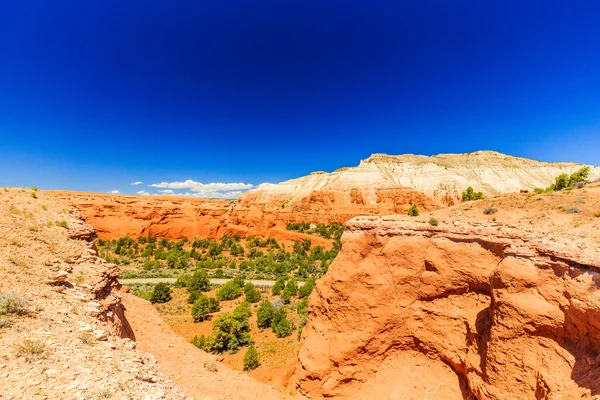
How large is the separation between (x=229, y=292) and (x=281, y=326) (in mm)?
10150

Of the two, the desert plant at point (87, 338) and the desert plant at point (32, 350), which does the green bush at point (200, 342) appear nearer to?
the desert plant at point (87, 338)

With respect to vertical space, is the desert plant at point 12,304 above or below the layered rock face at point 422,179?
below

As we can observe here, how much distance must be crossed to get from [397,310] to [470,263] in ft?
11.8

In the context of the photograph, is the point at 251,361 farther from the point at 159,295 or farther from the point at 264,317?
the point at 159,295

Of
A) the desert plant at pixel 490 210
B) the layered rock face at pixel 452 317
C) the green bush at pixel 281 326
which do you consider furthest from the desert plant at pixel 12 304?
the green bush at pixel 281 326

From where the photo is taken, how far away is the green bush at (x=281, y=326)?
22.2 meters

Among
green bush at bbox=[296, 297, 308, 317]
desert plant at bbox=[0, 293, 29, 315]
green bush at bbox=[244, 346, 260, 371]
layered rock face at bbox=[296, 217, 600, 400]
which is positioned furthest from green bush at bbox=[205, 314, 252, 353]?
desert plant at bbox=[0, 293, 29, 315]

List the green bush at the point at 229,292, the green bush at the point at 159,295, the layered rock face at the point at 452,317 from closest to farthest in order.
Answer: the layered rock face at the point at 452,317 < the green bush at the point at 159,295 < the green bush at the point at 229,292

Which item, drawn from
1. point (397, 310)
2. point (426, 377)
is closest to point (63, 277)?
point (397, 310)

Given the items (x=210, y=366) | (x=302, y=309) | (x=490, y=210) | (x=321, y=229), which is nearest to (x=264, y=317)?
(x=302, y=309)

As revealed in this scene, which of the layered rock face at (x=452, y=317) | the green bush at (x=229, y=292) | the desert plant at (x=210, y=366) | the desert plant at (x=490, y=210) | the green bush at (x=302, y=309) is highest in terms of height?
the desert plant at (x=490, y=210)

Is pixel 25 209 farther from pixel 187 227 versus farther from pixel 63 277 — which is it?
pixel 187 227

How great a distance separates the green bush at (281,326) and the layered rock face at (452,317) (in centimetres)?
898

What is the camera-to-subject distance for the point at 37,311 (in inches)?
251
